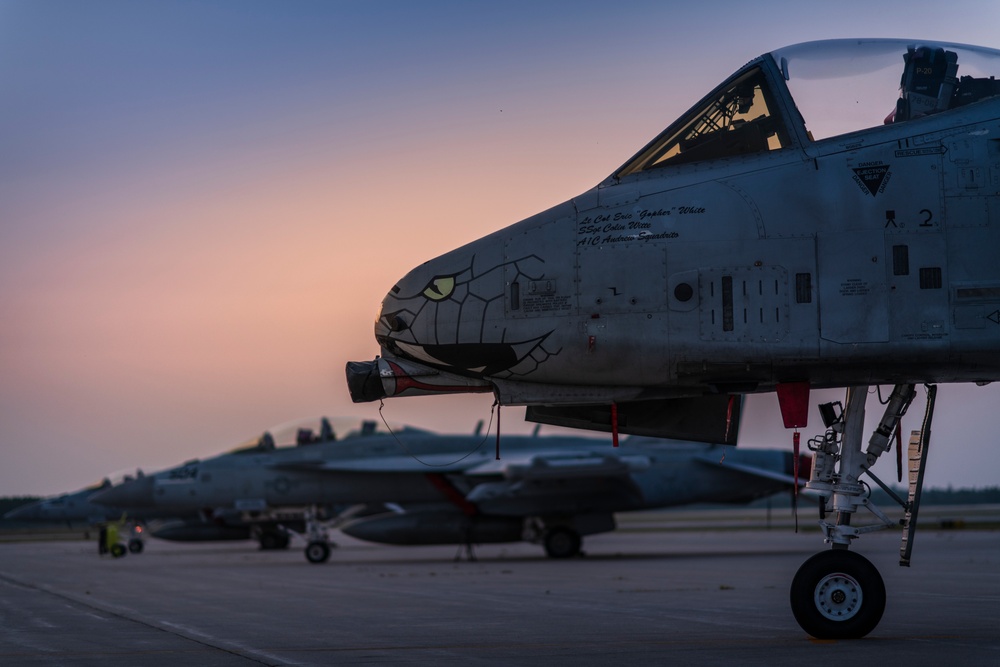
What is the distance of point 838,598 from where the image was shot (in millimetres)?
7742

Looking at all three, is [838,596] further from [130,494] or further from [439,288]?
[130,494]

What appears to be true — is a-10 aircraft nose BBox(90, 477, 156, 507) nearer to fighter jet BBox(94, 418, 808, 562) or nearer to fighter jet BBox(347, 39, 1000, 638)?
fighter jet BBox(94, 418, 808, 562)

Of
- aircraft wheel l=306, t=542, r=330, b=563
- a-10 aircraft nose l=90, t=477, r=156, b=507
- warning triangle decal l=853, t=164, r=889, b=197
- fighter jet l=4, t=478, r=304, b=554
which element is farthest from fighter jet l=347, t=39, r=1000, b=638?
a-10 aircraft nose l=90, t=477, r=156, b=507

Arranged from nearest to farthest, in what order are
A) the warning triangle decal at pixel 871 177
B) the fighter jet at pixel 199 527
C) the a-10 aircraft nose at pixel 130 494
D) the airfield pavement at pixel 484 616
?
the warning triangle decal at pixel 871 177, the airfield pavement at pixel 484 616, the a-10 aircraft nose at pixel 130 494, the fighter jet at pixel 199 527

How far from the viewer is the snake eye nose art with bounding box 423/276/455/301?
783 cm

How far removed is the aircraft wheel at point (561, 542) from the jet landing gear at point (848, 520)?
1724cm

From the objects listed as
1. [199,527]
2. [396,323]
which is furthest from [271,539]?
[396,323]

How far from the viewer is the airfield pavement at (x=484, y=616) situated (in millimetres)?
7766

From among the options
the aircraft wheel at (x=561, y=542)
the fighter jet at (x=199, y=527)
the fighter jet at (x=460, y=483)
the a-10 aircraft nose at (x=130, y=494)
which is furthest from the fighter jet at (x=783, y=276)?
the a-10 aircraft nose at (x=130, y=494)

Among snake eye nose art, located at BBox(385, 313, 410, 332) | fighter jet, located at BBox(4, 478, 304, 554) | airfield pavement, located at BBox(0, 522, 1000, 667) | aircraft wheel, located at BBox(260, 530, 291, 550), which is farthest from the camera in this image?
aircraft wheel, located at BBox(260, 530, 291, 550)

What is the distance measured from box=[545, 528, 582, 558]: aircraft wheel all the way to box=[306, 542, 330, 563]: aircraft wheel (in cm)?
477

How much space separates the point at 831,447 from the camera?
8.13 metres

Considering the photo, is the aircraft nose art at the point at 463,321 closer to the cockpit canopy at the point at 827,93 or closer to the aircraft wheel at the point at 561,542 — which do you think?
the cockpit canopy at the point at 827,93

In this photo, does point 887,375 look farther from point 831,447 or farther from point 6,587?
point 6,587
